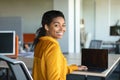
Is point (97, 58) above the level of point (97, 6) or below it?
below

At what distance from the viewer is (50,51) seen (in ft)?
5.24

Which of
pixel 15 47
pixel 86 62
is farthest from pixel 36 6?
pixel 86 62

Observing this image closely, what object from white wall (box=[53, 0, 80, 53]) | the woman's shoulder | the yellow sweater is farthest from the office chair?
white wall (box=[53, 0, 80, 53])

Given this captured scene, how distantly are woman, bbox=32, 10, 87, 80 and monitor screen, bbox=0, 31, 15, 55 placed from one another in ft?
6.18

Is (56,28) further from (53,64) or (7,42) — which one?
(7,42)

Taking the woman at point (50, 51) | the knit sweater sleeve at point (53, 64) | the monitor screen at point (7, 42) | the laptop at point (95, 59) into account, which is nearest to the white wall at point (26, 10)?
the monitor screen at point (7, 42)

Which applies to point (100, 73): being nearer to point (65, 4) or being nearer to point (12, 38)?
point (12, 38)

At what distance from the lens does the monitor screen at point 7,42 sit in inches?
141

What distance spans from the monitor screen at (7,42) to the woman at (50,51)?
1.88 m

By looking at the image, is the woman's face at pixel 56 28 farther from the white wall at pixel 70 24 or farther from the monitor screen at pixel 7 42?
the white wall at pixel 70 24

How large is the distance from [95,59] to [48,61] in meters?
1.28

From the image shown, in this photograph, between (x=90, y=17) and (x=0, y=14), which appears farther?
(x=90, y=17)

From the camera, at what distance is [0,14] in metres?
7.92

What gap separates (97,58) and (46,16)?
1.17 metres
